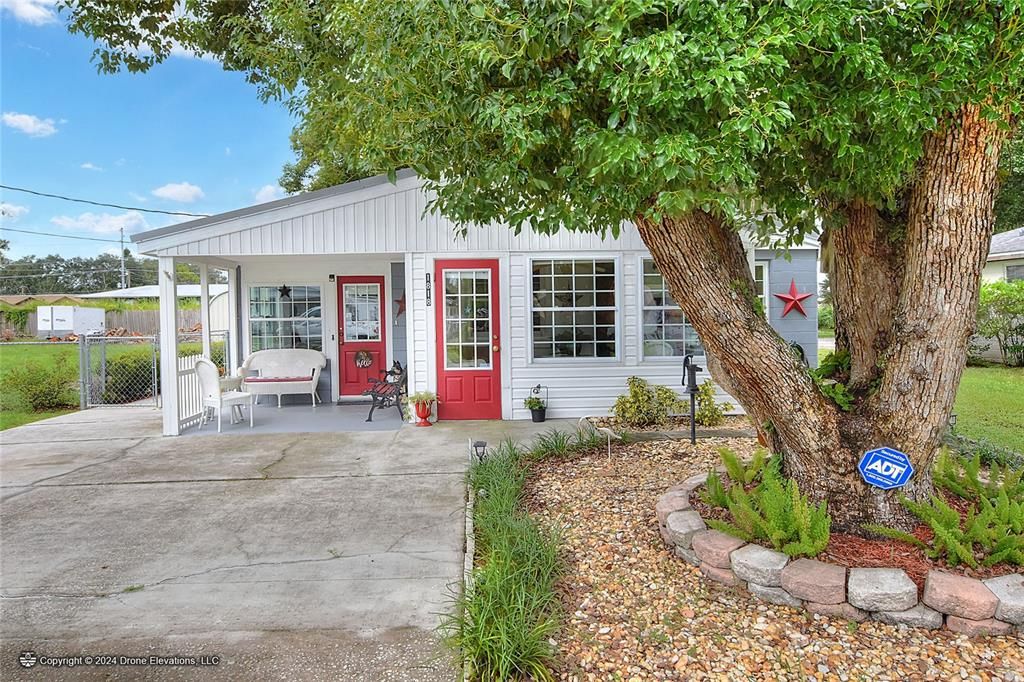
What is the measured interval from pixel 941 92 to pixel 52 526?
5.60 meters

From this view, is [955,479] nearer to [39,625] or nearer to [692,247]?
[692,247]

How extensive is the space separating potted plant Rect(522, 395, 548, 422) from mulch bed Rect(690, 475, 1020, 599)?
4.51 meters

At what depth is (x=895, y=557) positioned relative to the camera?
106 inches

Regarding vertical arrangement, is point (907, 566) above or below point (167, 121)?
below

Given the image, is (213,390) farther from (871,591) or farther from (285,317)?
(871,591)

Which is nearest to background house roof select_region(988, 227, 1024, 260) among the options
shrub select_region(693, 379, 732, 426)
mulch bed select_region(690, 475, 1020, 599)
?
shrub select_region(693, 379, 732, 426)

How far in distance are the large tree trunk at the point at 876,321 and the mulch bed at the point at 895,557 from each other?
0.32 feet

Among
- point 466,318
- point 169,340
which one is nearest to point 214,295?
point 169,340

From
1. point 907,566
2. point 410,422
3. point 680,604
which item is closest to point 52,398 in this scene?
point 410,422

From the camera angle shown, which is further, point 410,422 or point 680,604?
point 410,422

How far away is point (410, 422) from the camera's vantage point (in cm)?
727

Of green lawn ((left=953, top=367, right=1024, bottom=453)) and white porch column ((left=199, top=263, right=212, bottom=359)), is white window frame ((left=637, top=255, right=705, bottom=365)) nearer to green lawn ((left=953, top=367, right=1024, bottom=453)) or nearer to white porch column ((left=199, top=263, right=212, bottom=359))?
green lawn ((left=953, top=367, right=1024, bottom=453))

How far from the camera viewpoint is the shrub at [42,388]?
912 centimetres

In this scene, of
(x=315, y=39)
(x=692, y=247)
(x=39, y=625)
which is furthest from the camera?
(x=315, y=39)
